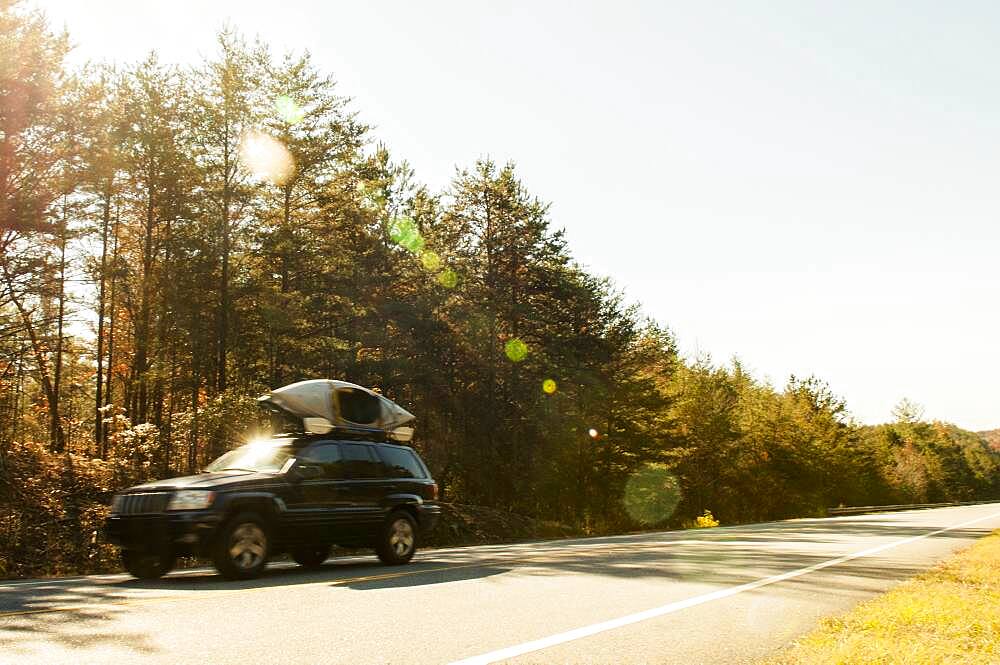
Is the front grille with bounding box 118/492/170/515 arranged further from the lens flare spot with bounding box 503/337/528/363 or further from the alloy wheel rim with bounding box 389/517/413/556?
the lens flare spot with bounding box 503/337/528/363

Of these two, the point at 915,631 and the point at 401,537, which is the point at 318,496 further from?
the point at 915,631

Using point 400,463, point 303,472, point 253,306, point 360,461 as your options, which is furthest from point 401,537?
point 253,306

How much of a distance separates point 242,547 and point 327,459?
195 cm

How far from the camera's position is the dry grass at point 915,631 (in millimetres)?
5594

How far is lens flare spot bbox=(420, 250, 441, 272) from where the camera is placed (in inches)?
1405

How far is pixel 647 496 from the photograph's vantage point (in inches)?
1890

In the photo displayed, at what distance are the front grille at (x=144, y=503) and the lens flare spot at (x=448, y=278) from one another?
25.5 meters

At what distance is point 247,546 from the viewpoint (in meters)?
10.2

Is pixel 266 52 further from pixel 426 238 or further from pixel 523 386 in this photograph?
pixel 523 386

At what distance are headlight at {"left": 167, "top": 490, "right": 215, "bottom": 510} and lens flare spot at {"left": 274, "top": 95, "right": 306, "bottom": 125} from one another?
77.1ft

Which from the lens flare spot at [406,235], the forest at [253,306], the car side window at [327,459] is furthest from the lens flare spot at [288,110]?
the car side window at [327,459]

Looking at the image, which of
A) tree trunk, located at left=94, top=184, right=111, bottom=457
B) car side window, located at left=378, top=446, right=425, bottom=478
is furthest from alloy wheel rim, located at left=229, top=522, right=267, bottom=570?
tree trunk, located at left=94, top=184, right=111, bottom=457

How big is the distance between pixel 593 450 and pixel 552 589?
120ft

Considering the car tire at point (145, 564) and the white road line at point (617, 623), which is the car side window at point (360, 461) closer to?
the car tire at point (145, 564)
